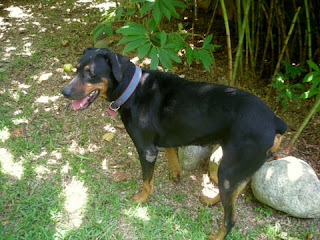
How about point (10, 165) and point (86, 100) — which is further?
point (10, 165)

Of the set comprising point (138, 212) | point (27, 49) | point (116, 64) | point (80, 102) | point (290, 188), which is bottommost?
point (138, 212)

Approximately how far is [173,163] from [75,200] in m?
1.14

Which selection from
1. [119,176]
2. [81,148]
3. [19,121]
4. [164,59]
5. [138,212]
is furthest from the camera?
[19,121]

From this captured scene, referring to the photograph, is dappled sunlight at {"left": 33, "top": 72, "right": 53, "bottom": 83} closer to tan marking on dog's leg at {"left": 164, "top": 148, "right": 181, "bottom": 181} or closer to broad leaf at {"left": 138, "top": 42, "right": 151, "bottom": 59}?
broad leaf at {"left": 138, "top": 42, "right": 151, "bottom": 59}

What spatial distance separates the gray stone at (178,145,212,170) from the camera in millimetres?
3555

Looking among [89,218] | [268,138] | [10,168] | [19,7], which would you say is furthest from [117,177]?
[19,7]

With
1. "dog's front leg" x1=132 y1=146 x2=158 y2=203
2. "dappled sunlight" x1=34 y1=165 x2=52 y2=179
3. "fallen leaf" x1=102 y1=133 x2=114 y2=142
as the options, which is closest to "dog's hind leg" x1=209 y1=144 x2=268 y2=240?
"dog's front leg" x1=132 y1=146 x2=158 y2=203

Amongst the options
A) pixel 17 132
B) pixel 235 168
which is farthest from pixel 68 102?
pixel 235 168

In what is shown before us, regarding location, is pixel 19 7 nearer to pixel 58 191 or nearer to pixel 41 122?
pixel 41 122

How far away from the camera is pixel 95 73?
2.70 metres

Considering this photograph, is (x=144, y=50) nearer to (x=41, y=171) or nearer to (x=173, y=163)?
(x=173, y=163)

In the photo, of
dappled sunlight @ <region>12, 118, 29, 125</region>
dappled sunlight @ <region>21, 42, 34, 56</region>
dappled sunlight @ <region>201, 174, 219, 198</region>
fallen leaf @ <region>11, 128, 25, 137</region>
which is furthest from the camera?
dappled sunlight @ <region>21, 42, 34, 56</region>

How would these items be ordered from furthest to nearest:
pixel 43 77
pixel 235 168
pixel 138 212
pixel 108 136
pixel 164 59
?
1. pixel 43 77
2. pixel 108 136
3. pixel 138 212
4. pixel 164 59
5. pixel 235 168

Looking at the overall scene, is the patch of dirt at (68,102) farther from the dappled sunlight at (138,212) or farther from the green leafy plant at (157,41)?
the green leafy plant at (157,41)
